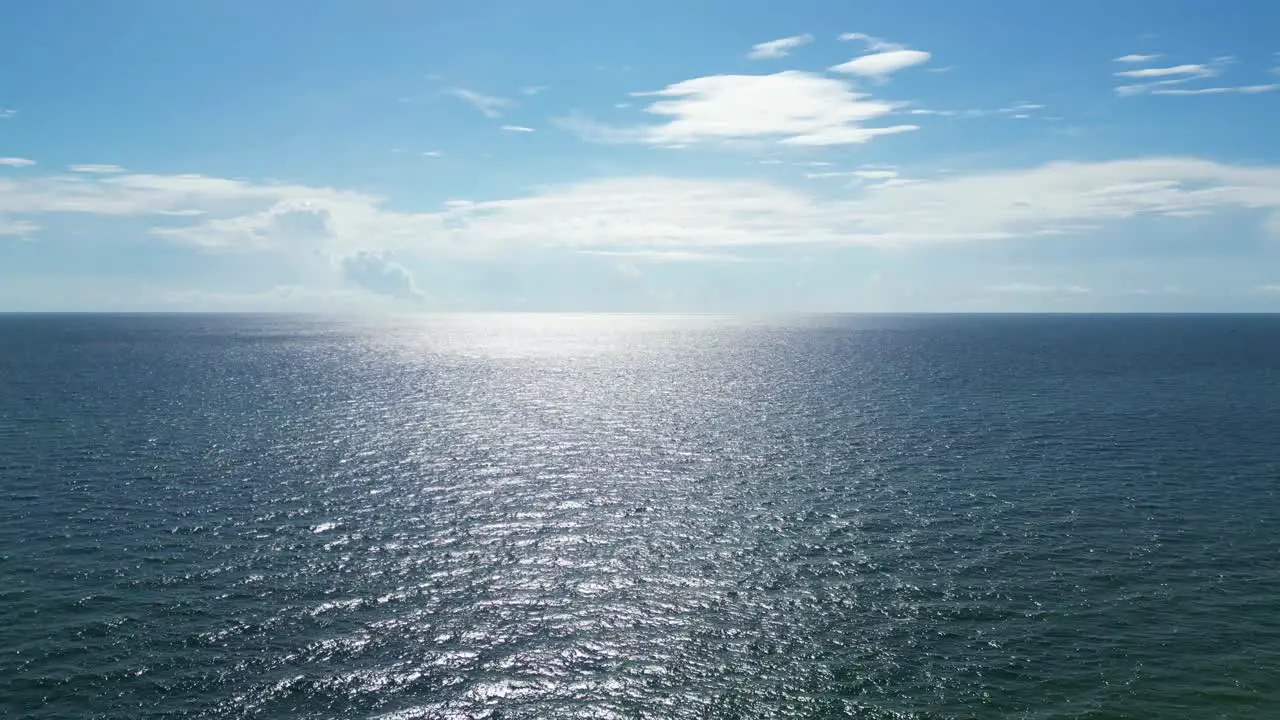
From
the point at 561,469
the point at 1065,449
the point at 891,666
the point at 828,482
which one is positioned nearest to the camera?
the point at 891,666

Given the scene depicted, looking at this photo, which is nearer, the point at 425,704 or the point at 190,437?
the point at 425,704

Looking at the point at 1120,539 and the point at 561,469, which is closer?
the point at 1120,539

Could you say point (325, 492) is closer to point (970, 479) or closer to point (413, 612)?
point (413, 612)

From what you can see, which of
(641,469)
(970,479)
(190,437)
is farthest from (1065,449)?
(190,437)

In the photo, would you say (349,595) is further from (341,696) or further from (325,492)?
(325,492)

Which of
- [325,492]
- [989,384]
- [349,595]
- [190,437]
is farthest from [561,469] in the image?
[989,384]

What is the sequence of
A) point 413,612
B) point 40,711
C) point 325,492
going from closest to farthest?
point 40,711
point 413,612
point 325,492
